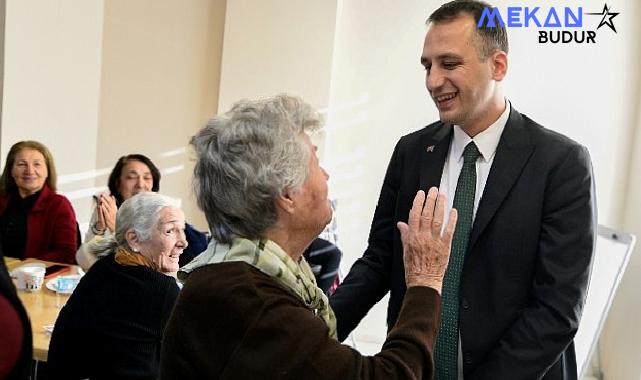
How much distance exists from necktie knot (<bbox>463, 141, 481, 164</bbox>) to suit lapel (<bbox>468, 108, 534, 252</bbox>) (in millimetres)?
59

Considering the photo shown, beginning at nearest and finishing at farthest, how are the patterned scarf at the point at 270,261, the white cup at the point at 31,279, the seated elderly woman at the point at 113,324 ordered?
the patterned scarf at the point at 270,261, the seated elderly woman at the point at 113,324, the white cup at the point at 31,279

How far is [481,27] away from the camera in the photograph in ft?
5.18

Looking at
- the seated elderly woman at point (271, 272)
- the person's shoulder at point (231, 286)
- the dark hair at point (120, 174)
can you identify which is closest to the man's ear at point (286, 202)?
the seated elderly woman at point (271, 272)

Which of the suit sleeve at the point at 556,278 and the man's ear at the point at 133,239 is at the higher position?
the suit sleeve at the point at 556,278

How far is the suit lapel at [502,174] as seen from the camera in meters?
1.52

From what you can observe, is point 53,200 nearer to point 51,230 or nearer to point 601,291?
point 51,230

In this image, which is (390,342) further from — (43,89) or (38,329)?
(43,89)

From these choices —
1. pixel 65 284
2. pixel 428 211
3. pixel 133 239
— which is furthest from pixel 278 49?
pixel 428 211

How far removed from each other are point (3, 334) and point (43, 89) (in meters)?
3.72

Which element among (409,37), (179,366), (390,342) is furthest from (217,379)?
(409,37)

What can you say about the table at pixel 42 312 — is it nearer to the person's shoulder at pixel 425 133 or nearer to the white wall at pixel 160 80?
the person's shoulder at pixel 425 133

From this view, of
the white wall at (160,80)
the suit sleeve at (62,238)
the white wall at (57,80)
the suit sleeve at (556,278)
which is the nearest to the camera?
the suit sleeve at (556,278)

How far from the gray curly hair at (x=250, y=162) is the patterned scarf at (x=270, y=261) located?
0.10 ft

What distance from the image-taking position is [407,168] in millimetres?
1720
